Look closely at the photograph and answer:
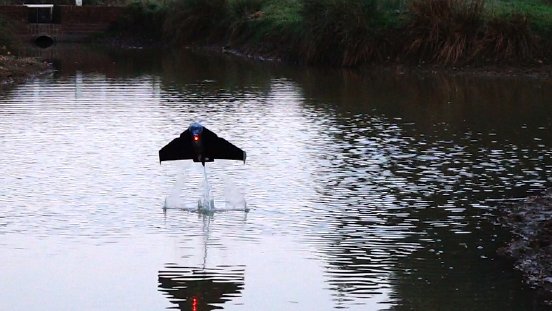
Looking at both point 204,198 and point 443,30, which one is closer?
point 204,198

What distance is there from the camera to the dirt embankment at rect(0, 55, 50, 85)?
37719mm

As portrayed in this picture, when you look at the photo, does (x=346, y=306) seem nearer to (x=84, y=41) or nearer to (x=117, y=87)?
(x=117, y=87)

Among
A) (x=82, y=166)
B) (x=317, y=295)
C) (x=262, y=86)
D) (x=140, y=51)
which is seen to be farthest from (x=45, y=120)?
(x=140, y=51)

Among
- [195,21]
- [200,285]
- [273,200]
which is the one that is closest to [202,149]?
[273,200]

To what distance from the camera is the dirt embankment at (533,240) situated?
527 inches

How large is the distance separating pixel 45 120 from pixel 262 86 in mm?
9963

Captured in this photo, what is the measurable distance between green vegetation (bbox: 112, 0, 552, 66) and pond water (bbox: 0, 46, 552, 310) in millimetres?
7612

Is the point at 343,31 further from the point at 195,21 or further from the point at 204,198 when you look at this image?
the point at 204,198

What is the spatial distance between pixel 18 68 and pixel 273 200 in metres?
23.5

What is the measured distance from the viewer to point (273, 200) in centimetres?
1809

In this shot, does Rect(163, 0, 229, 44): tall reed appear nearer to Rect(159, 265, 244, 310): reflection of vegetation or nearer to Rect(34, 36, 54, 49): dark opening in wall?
Rect(34, 36, 54, 49): dark opening in wall

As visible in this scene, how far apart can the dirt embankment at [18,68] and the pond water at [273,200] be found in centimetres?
417

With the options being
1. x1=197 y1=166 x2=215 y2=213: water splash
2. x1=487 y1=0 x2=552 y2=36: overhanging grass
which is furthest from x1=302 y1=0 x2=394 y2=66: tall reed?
x1=197 y1=166 x2=215 y2=213: water splash

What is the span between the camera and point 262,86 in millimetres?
36406
